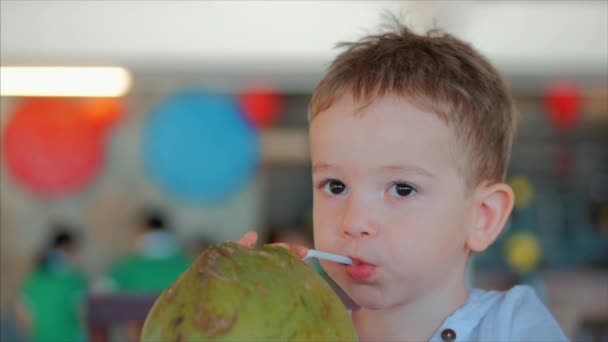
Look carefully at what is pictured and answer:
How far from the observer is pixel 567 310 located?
3.86m

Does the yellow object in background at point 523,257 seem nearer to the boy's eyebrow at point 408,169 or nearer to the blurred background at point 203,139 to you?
the blurred background at point 203,139

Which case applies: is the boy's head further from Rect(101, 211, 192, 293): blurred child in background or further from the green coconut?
Rect(101, 211, 192, 293): blurred child in background

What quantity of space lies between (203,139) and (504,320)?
2.54m

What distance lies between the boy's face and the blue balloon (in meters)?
Answer: 2.41

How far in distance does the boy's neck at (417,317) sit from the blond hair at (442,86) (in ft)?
0.54

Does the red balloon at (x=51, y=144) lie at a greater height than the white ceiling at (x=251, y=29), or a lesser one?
lesser

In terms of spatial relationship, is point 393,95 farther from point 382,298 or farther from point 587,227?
point 587,227

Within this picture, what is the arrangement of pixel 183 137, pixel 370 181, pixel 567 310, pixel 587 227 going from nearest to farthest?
pixel 370 181 < pixel 183 137 < pixel 567 310 < pixel 587 227

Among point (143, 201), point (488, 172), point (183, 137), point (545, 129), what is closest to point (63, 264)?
point (183, 137)

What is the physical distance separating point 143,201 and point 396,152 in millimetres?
7482

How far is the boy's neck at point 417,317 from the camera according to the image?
109cm

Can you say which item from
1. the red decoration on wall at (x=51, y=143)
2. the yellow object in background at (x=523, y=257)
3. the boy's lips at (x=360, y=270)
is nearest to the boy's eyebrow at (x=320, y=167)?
the boy's lips at (x=360, y=270)

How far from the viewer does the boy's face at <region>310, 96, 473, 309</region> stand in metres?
0.99

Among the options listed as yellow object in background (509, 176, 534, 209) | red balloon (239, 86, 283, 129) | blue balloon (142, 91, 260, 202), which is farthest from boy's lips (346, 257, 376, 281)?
yellow object in background (509, 176, 534, 209)
